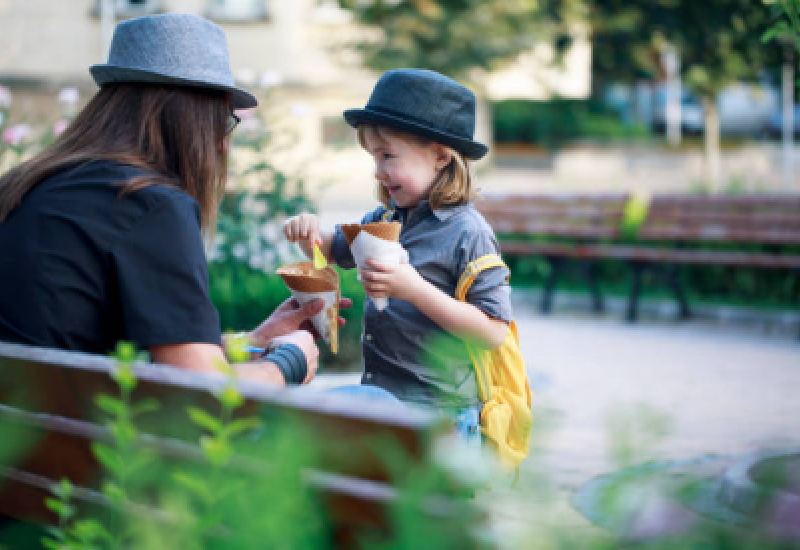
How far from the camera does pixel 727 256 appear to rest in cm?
1009

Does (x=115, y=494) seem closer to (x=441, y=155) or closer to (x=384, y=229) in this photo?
(x=384, y=229)

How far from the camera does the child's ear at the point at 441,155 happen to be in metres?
3.24

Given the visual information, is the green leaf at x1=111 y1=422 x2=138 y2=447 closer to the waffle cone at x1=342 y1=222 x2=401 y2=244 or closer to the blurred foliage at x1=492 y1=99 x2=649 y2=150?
the waffle cone at x1=342 y1=222 x2=401 y2=244

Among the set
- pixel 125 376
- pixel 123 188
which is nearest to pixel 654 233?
pixel 123 188

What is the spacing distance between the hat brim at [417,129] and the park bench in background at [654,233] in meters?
6.63

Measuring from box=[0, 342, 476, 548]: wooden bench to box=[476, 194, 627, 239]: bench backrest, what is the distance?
940cm

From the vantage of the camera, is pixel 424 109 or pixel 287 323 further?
pixel 424 109

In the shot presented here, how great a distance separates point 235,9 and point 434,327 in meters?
29.0

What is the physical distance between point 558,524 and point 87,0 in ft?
103

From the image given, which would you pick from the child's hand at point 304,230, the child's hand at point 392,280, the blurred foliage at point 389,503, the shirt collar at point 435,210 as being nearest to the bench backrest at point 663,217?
the shirt collar at point 435,210

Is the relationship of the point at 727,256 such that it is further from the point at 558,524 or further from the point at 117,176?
the point at 558,524

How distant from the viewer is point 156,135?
8.29ft

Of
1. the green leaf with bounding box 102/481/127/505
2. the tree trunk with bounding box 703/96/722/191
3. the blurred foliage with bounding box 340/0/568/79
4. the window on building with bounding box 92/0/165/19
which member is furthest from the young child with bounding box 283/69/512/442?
the window on building with bounding box 92/0/165/19

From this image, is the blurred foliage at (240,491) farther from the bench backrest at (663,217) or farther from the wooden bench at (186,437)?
the bench backrest at (663,217)
